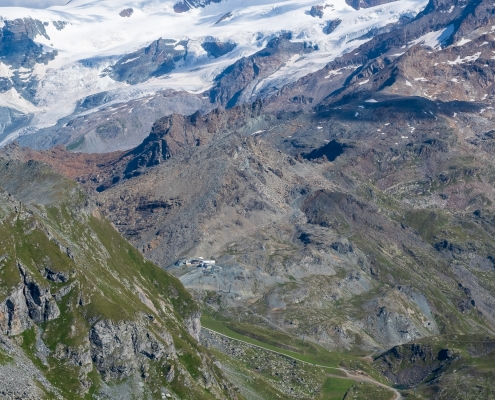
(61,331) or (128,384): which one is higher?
(61,331)

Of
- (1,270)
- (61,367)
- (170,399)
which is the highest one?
(1,270)

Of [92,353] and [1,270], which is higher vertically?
[1,270]

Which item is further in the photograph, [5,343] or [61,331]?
[61,331]

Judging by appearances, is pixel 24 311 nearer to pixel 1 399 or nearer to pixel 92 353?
pixel 92 353

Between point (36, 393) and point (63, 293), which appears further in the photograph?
point (63, 293)

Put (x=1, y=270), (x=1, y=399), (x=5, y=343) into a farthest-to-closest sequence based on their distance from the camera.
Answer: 1. (x=1, y=270)
2. (x=5, y=343)
3. (x=1, y=399)

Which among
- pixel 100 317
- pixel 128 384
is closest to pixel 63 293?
pixel 100 317

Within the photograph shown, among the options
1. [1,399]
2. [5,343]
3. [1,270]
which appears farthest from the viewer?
[1,270]

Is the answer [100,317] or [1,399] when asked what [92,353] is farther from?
[1,399]

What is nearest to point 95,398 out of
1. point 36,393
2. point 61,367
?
point 61,367
